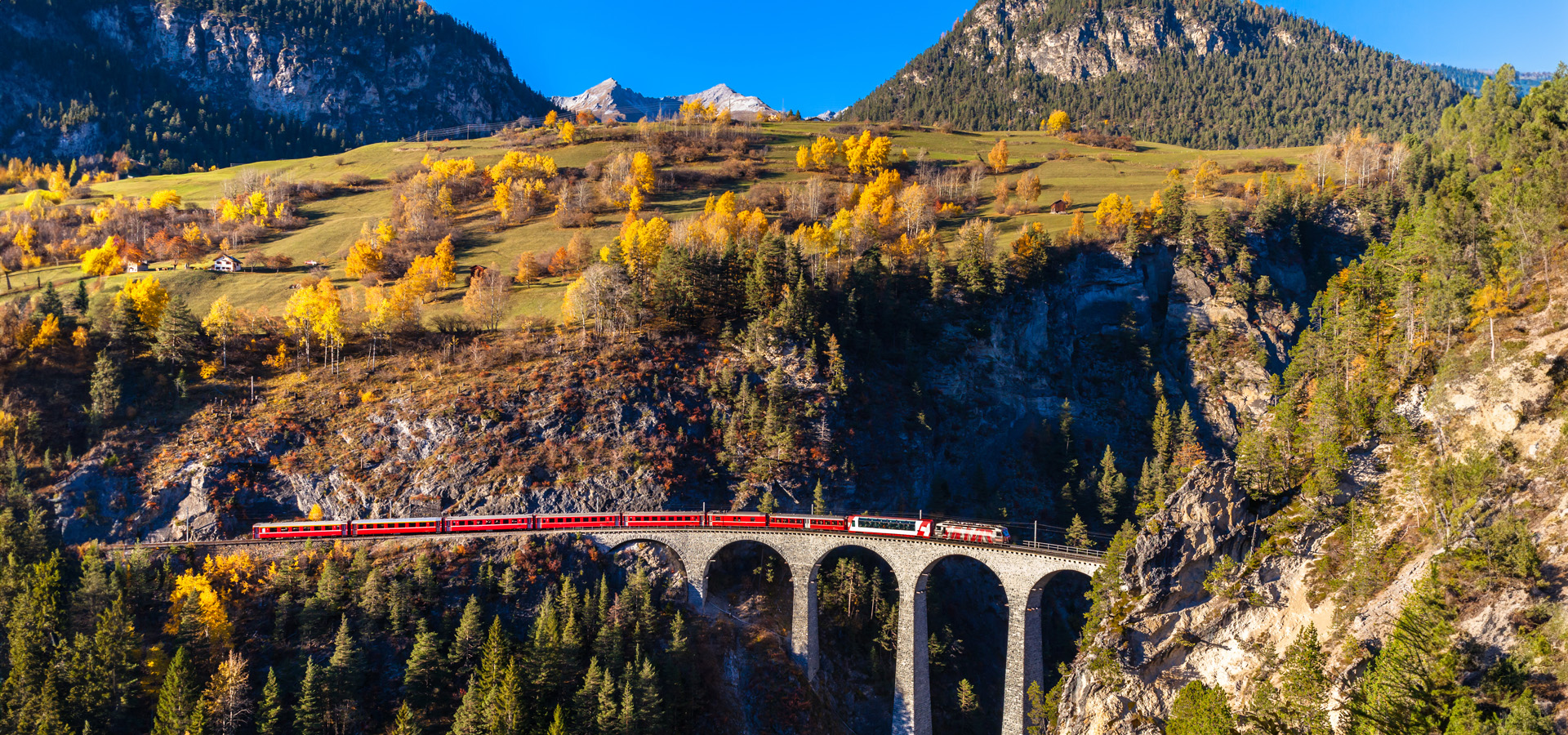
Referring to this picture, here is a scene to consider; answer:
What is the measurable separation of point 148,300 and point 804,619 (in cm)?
7936

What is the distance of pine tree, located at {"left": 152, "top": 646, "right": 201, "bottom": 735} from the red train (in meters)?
14.6

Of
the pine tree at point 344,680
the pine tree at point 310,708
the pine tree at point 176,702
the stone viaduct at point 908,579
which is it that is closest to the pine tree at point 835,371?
the stone viaduct at point 908,579

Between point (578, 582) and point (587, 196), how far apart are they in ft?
267

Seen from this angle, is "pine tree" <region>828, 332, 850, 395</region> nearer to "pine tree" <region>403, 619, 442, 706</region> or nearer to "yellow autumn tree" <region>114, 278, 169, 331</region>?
"pine tree" <region>403, 619, 442, 706</region>

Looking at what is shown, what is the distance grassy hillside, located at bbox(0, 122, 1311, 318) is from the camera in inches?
4326

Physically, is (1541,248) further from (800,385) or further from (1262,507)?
(800,385)

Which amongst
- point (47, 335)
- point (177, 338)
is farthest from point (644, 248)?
point (47, 335)

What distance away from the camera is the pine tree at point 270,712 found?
55.2 m

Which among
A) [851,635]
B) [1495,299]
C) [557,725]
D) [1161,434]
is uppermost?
[1495,299]

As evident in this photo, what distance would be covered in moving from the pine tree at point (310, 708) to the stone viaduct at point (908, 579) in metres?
22.1

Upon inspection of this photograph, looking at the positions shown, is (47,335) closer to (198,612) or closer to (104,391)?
(104,391)

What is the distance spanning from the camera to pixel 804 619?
68.8 m

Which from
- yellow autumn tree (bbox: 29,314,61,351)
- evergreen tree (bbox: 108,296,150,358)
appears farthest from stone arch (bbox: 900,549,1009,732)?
yellow autumn tree (bbox: 29,314,61,351)

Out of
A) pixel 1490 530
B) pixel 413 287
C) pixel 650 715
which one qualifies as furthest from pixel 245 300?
pixel 1490 530
